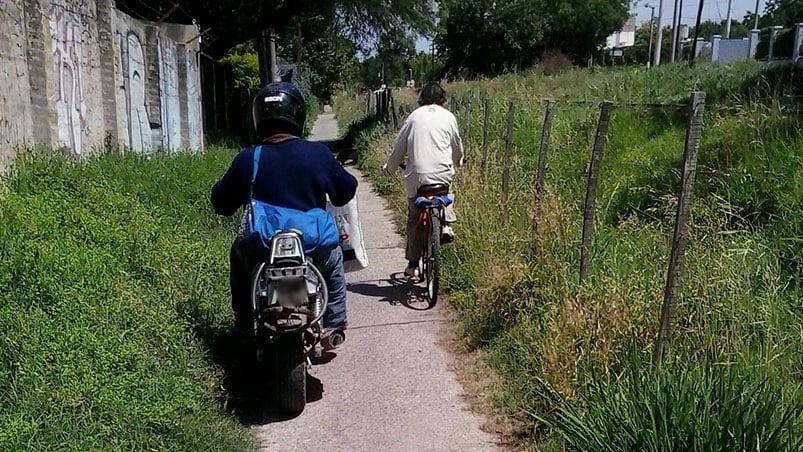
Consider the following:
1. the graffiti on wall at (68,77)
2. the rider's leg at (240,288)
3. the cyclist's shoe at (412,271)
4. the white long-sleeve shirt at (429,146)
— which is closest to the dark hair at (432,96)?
the white long-sleeve shirt at (429,146)

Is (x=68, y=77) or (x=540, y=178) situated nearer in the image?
(x=540, y=178)

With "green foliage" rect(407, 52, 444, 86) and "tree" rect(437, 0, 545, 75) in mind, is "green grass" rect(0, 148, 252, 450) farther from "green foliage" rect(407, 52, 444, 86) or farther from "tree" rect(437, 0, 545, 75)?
"green foliage" rect(407, 52, 444, 86)

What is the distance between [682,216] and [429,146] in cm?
296

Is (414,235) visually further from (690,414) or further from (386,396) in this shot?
(690,414)

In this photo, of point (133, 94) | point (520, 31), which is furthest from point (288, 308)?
point (520, 31)

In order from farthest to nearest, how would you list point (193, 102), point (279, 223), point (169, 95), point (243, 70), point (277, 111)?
point (243, 70) → point (193, 102) → point (169, 95) → point (277, 111) → point (279, 223)

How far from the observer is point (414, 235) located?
6523 millimetres

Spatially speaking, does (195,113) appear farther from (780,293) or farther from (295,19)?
(780,293)

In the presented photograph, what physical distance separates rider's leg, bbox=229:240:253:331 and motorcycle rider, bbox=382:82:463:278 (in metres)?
2.27

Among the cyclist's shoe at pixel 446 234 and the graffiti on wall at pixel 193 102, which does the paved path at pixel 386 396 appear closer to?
the cyclist's shoe at pixel 446 234

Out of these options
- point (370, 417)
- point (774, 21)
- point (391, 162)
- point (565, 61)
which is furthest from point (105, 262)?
point (774, 21)

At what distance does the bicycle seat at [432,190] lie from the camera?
20.4ft

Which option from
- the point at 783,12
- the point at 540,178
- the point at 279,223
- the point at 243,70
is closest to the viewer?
the point at 279,223

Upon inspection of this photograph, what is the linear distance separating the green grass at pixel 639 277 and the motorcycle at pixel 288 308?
1191 mm
